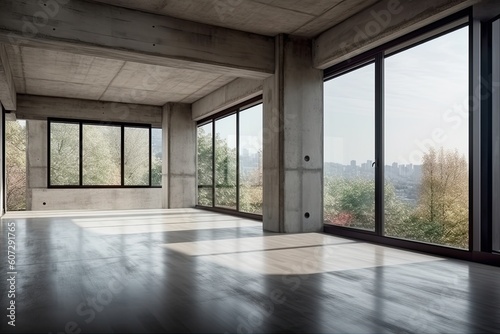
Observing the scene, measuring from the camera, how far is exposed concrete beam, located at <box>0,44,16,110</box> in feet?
24.5

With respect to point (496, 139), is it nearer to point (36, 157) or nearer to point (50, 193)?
point (50, 193)

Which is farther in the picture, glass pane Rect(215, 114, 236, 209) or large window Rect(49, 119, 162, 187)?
large window Rect(49, 119, 162, 187)

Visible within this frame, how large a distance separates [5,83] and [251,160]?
601 centimetres

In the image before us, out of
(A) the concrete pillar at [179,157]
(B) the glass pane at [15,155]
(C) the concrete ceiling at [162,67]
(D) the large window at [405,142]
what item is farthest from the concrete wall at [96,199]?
(D) the large window at [405,142]

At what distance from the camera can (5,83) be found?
852 cm

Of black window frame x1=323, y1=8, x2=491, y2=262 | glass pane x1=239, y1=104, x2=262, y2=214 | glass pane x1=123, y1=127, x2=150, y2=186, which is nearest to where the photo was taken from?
black window frame x1=323, y1=8, x2=491, y2=262

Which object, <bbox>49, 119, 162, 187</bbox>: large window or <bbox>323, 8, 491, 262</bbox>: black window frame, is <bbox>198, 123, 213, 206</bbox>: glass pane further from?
<bbox>323, 8, 491, 262</bbox>: black window frame

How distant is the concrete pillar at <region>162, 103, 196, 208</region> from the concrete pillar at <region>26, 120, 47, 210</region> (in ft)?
12.8

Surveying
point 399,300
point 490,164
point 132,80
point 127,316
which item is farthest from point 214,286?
point 132,80

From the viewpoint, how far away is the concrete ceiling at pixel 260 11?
6055 mm

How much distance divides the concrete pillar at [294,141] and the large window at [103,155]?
7.84 meters

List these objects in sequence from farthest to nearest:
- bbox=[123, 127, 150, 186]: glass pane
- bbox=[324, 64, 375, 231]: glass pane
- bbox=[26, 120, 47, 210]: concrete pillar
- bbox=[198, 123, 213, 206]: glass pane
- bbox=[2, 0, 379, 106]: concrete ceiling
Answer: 1. bbox=[123, 127, 150, 186]: glass pane
2. bbox=[198, 123, 213, 206]: glass pane
3. bbox=[26, 120, 47, 210]: concrete pillar
4. bbox=[324, 64, 375, 231]: glass pane
5. bbox=[2, 0, 379, 106]: concrete ceiling

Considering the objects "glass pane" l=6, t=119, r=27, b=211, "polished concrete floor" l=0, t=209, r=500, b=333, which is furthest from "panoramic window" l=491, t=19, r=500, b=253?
"glass pane" l=6, t=119, r=27, b=211

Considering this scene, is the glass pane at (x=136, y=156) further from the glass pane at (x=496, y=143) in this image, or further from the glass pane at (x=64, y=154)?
the glass pane at (x=496, y=143)
